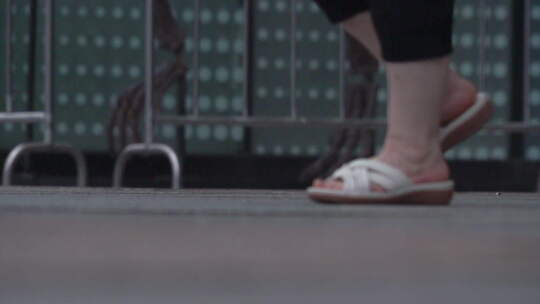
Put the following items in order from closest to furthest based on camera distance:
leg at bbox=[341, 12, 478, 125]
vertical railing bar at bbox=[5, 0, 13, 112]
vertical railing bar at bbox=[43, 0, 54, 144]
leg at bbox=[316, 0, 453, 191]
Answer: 1. leg at bbox=[316, 0, 453, 191]
2. leg at bbox=[341, 12, 478, 125]
3. vertical railing bar at bbox=[43, 0, 54, 144]
4. vertical railing bar at bbox=[5, 0, 13, 112]

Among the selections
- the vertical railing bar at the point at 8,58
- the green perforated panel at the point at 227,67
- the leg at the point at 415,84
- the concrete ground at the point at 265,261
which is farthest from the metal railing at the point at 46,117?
the concrete ground at the point at 265,261

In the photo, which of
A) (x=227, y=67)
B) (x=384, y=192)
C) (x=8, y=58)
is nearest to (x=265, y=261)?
(x=384, y=192)

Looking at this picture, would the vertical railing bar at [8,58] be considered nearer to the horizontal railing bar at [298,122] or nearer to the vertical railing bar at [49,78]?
the vertical railing bar at [49,78]

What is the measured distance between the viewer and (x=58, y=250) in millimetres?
477

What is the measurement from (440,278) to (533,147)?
8.25 feet

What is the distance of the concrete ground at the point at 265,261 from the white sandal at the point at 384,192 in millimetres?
382

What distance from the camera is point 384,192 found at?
98cm

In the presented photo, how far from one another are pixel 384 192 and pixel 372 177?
0.07 ft

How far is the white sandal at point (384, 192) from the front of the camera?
0.98 metres

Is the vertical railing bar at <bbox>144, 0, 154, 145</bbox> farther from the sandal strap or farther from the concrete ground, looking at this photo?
the concrete ground

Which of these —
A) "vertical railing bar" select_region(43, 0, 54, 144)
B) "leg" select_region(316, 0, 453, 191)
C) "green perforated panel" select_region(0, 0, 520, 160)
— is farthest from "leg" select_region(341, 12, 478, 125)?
"green perforated panel" select_region(0, 0, 520, 160)

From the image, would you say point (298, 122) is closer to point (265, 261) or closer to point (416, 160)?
point (416, 160)

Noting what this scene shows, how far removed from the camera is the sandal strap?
3.21ft

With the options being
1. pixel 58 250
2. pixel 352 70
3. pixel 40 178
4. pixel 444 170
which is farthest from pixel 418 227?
pixel 40 178
